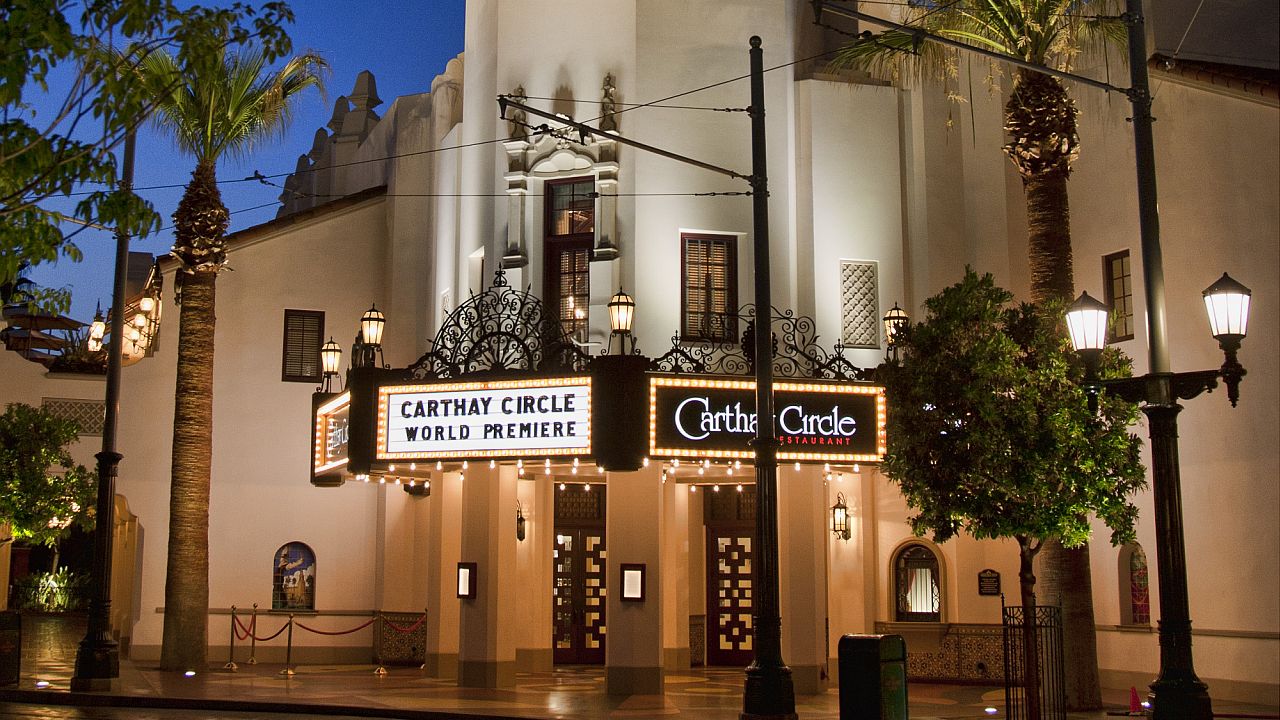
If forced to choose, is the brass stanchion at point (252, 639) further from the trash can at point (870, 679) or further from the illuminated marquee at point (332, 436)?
the trash can at point (870, 679)

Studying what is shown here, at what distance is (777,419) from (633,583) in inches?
145

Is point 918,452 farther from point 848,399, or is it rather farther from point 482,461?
point 482,461

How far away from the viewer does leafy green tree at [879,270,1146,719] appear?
622 inches

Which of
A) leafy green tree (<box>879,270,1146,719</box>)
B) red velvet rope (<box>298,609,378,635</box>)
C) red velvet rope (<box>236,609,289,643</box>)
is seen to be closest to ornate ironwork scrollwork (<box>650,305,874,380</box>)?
leafy green tree (<box>879,270,1146,719</box>)

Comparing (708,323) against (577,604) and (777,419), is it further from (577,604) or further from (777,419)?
(577,604)

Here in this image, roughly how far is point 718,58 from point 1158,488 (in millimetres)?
13937

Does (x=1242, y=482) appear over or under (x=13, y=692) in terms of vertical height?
over

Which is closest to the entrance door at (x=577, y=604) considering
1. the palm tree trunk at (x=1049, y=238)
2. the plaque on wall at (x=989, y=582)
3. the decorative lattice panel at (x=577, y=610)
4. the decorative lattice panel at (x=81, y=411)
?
the decorative lattice panel at (x=577, y=610)

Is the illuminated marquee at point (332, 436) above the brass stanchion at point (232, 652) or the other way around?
above

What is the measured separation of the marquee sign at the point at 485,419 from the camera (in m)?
21.3

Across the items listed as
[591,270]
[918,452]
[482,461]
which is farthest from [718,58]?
[918,452]

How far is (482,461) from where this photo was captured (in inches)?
858

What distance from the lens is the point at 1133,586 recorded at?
22891 millimetres

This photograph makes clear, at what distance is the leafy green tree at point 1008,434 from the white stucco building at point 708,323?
530 cm
